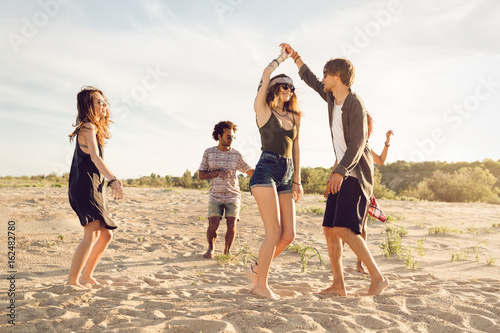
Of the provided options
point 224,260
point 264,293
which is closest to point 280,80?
point 264,293

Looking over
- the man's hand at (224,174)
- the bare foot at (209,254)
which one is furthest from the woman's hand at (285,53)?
the bare foot at (209,254)

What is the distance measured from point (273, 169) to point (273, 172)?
0.10ft

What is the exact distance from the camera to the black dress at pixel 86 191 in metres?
4.23

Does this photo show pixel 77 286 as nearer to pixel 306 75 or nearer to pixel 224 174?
pixel 224 174

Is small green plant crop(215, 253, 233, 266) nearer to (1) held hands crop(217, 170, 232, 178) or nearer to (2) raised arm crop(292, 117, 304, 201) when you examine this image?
(1) held hands crop(217, 170, 232, 178)

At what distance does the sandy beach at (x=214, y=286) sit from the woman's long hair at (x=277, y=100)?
1.90 metres

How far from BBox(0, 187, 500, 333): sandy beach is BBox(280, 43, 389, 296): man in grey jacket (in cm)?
37

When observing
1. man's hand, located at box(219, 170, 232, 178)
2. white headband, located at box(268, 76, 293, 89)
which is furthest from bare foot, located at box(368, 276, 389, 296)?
man's hand, located at box(219, 170, 232, 178)

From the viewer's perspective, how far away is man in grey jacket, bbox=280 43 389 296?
3869 millimetres

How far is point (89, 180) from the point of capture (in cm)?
429

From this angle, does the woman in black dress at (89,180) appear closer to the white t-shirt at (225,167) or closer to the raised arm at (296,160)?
the raised arm at (296,160)

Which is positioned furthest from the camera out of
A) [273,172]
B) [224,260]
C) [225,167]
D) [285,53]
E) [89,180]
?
[225,167]

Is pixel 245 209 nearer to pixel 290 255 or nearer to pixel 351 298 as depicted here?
pixel 290 255

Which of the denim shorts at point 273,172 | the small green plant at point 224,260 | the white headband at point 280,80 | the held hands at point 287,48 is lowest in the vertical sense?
the small green plant at point 224,260
